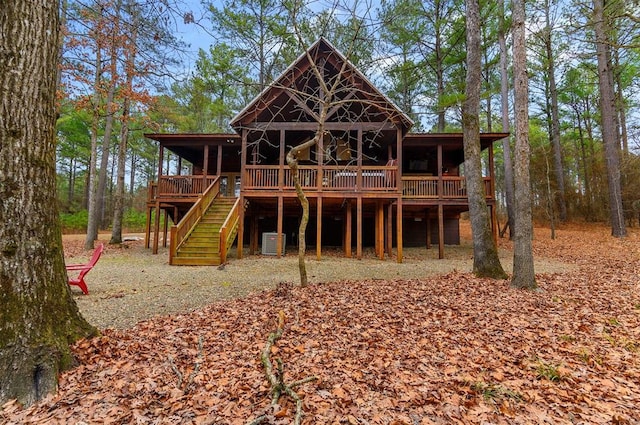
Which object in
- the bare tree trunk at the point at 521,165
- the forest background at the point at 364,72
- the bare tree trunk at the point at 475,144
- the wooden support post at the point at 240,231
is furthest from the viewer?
the wooden support post at the point at 240,231

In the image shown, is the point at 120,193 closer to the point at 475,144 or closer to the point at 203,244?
the point at 203,244

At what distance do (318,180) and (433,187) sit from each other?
16.5 ft

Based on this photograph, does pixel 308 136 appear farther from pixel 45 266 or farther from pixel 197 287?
pixel 45 266

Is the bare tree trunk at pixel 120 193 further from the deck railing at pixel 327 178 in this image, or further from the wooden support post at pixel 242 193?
the deck railing at pixel 327 178

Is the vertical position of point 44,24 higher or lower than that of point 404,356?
higher

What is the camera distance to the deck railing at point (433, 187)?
12.5 m

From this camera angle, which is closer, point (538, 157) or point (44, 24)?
point (44, 24)

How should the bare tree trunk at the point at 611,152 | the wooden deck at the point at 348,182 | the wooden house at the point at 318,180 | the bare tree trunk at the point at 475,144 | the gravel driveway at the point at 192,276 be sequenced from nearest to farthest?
1. the gravel driveway at the point at 192,276
2. the bare tree trunk at the point at 475,144
3. the wooden house at the point at 318,180
4. the wooden deck at the point at 348,182
5. the bare tree trunk at the point at 611,152

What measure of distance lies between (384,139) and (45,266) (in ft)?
40.6

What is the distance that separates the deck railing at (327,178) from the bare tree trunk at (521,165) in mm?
5003

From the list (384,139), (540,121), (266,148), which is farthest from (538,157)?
(266,148)

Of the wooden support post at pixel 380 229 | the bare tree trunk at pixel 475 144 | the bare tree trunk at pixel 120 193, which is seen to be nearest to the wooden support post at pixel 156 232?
the bare tree trunk at pixel 120 193

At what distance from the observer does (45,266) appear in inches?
115

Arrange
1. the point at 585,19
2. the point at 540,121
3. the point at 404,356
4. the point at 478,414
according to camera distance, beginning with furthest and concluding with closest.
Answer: the point at 540,121, the point at 585,19, the point at 404,356, the point at 478,414
